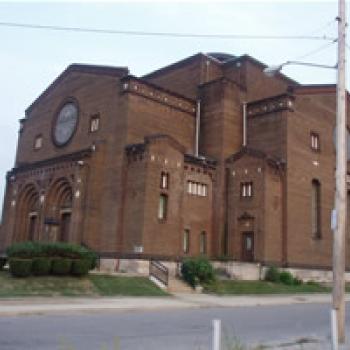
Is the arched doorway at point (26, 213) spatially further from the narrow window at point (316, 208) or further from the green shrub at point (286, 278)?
the narrow window at point (316, 208)

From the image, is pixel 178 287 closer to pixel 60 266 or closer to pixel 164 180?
pixel 60 266

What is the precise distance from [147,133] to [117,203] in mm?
6111

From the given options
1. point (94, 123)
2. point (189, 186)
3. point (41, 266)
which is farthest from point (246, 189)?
point (41, 266)

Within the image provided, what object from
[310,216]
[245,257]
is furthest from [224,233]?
[310,216]

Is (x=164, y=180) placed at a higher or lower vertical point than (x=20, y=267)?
higher

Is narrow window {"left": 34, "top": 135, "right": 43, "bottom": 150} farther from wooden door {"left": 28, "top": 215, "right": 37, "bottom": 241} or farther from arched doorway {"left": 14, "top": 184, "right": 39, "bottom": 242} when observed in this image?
wooden door {"left": 28, "top": 215, "right": 37, "bottom": 241}

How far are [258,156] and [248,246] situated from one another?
6513 mm

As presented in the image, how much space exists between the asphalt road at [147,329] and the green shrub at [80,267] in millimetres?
7518

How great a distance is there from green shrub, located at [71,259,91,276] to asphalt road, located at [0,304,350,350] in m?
7.52

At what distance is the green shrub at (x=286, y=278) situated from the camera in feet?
114

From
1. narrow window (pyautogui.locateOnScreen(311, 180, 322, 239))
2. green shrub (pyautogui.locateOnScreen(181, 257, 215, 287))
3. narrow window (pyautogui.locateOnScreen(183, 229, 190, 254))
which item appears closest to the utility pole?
green shrub (pyautogui.locateOnScreen(181, 257, 215, 287))

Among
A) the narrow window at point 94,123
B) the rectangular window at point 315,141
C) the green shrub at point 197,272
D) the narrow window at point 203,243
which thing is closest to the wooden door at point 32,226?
the narrow window at point 94,123

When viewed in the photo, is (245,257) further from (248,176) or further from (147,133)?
(147,133)

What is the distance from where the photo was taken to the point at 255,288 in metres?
30.9
